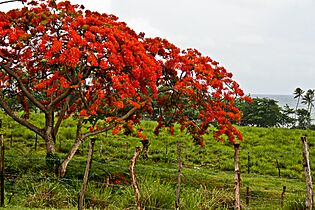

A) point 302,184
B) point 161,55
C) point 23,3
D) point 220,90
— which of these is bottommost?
point 302,184

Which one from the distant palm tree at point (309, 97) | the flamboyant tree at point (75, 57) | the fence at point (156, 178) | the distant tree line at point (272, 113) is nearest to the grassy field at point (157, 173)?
the fence at point (156, 178)

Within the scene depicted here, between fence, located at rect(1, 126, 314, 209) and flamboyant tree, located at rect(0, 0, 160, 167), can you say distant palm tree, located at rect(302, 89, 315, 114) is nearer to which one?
fence, located at rect(1, 126, 314, 209)

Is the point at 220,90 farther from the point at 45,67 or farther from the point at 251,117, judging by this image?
the point at 251,117

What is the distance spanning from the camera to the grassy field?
853 cm

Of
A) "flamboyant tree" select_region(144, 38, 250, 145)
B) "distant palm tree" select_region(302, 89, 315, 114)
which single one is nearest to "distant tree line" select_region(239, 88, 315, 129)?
"distant palm tree" select_region(302, 89, 315, 114)

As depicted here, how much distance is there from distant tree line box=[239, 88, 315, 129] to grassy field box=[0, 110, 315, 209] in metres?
25.6

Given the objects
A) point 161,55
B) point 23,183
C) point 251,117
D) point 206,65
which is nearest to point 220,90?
point 206,65

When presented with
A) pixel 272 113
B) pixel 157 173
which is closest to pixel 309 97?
pixel 272 113

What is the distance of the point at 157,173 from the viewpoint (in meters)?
13.4

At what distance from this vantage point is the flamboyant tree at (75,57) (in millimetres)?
9633

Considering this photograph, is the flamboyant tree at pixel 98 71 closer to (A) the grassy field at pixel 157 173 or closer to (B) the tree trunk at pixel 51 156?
(B) the tree trunk at pixel 51 156

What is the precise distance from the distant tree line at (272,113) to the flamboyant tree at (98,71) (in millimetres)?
32640

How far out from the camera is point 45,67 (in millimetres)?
11055

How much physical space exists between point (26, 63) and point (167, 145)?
29.1ft
